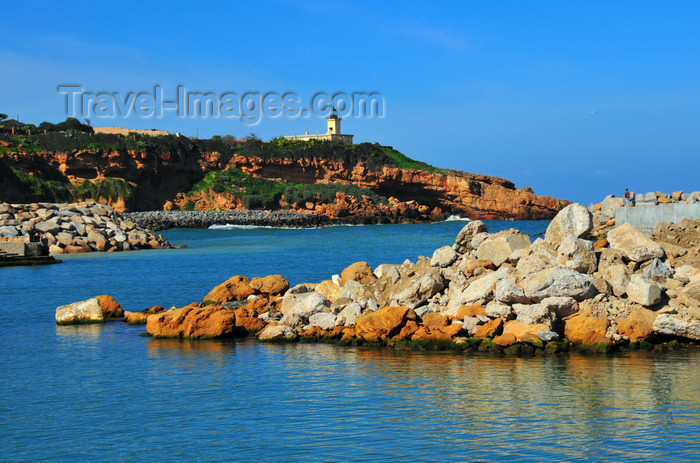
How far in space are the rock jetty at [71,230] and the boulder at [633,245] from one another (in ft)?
102

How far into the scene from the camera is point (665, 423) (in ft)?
29.2

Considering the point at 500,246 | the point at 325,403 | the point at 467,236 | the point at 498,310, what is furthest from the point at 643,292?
the point at 325,403

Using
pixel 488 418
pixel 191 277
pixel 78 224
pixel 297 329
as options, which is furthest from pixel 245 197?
pixel 488 418

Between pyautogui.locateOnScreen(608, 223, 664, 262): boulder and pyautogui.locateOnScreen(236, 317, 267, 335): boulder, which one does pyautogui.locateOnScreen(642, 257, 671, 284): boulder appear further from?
pyautogui.locateOnScreen(236, 317, 267, 335): boulder

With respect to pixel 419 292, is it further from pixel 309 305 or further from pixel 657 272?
pixel 657 272

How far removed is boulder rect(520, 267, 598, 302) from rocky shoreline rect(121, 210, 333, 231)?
57275 mm

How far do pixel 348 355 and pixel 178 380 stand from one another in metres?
3.09

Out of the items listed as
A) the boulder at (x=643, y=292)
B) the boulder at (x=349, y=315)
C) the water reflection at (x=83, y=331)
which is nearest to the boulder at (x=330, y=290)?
the boulder at (x=349, y=315)

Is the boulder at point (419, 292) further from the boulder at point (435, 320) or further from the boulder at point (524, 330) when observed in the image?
the boulder at point (524, 330)

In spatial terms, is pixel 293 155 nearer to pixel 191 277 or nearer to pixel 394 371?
pixel 191 277

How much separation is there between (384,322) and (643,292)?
4663 millimetres

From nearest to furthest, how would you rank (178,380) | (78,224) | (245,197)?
1. (178,380)
2. (78,224)
3. (245,197)

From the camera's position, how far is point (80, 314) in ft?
58.2

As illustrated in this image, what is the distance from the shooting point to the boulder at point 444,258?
631 inches
